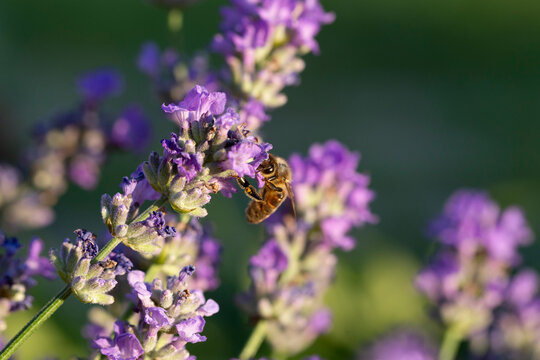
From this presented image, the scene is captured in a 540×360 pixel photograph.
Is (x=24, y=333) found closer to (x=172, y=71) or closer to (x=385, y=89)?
(x=172, y=71)

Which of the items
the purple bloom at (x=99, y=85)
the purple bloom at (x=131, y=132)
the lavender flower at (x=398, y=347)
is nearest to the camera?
the purple bloom at (x=131, y=132)

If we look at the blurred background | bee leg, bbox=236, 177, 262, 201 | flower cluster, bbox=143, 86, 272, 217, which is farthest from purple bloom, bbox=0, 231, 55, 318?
the blurred background

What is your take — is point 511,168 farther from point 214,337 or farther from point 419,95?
point 214,337

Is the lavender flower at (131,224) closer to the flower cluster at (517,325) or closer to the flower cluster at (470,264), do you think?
the flower cluster at (470,264)

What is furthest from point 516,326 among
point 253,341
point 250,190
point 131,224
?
point 131,224

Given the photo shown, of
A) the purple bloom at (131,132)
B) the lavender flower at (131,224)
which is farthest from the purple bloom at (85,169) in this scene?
the lavender flower at (131,224)

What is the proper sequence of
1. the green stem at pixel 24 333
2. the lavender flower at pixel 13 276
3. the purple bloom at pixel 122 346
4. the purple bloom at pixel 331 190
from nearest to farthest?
the green stem at pixel 24 333 < the purple bloom at pixel 122 346 < the lavender flower at pixel 13 276 < the purple bloom at pixel 331 190

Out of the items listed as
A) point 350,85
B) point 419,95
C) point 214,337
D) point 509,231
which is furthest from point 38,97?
point 509,231
